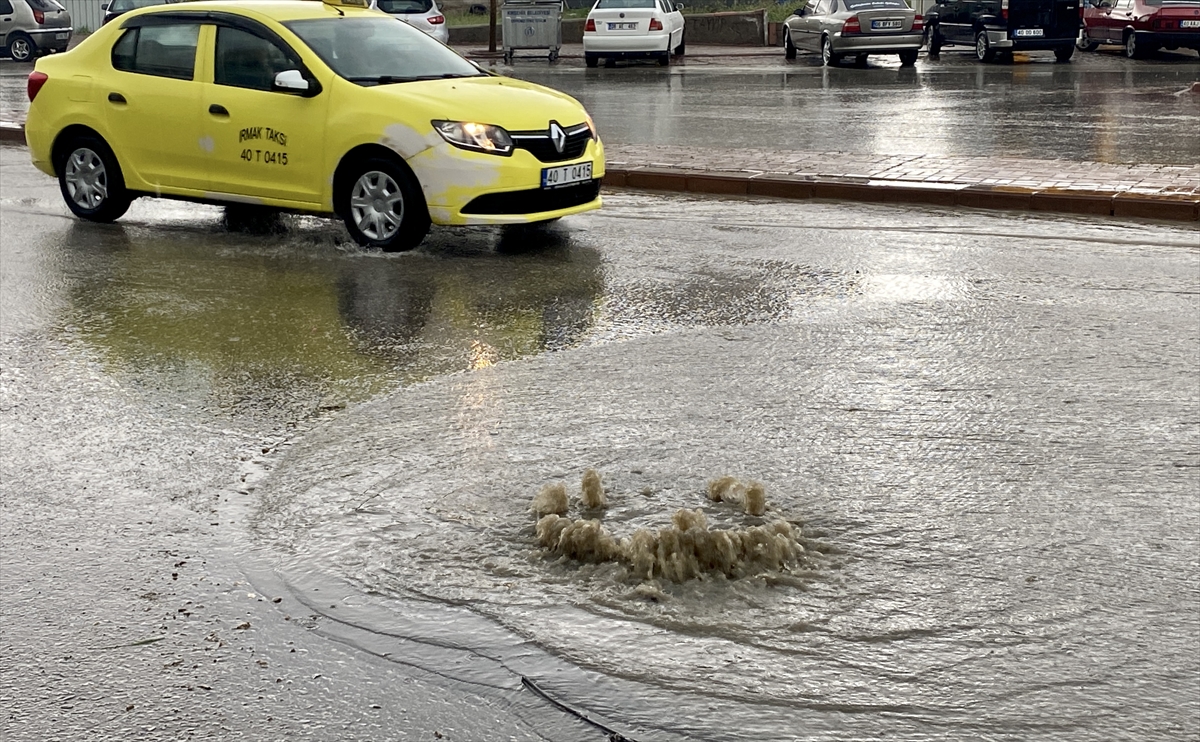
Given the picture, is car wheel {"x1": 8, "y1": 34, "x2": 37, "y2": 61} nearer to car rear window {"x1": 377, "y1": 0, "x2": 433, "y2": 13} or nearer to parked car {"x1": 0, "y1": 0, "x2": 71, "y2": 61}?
parked car {"x1": 0, "y1": 0, "x2": 71, "y2": 61}

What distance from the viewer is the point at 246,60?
1058 centimetres

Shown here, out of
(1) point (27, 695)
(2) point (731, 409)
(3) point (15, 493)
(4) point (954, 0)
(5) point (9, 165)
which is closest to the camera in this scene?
(1) point (27, 695)

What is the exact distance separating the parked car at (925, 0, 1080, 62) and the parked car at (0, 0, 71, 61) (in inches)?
874

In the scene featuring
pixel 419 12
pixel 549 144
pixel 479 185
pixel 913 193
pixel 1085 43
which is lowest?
pixel 913 193

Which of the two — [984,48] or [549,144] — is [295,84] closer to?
[549,144]

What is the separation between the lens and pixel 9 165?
15.5 meters

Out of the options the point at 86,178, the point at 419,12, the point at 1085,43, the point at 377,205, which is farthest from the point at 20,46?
the point at 377,205

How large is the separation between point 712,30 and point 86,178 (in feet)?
97.4

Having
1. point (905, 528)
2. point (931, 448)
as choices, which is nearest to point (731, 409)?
point (931, 448)

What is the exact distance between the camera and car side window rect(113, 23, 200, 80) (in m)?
10.9

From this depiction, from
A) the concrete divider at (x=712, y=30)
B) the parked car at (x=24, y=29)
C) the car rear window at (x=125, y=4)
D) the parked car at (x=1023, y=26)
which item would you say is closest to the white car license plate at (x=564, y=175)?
the parked car at (x=1023, y=26)

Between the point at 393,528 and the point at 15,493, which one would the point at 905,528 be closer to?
the point at 393,528

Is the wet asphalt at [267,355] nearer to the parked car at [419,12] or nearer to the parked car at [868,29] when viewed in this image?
the parked car at [868,29]

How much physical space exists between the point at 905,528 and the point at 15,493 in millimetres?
3012
